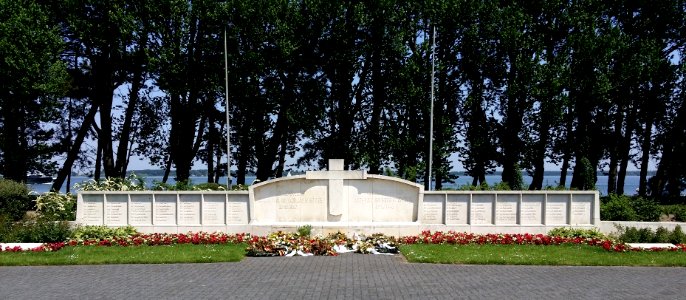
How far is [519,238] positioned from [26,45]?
83.2ft

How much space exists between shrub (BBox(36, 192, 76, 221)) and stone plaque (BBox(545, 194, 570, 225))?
17537mm

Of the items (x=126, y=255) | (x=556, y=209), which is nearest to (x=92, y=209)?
(x=126, y=255)

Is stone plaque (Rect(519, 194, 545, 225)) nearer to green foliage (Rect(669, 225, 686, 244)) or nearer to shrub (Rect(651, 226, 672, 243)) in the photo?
shrub (Rect(651, 226, 672, 243))

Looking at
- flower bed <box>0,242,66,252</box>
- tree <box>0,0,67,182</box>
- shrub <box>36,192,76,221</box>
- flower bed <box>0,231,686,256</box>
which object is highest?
tree <box>0,0,67,182</box>

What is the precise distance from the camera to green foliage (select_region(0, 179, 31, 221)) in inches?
874

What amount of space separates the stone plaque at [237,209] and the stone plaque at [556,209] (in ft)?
35.2

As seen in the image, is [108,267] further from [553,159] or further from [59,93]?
[553,159]

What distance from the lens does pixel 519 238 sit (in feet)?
61.0

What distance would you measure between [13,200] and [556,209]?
68.4ft

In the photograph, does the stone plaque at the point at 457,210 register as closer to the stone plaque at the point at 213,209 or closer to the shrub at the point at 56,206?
the stone plaque at the point at 213,209

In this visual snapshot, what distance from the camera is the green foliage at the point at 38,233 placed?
18062mm

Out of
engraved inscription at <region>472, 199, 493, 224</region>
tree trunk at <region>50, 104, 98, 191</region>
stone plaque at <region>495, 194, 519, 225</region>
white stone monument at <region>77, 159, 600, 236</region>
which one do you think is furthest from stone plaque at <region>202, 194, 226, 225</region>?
tree trunk at <region>50, 104, 98, 191</region>

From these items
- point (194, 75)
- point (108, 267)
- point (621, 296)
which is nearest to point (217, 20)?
point (194, 75)

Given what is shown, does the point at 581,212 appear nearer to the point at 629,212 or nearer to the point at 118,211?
the point at 629,212
